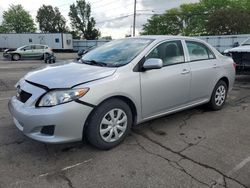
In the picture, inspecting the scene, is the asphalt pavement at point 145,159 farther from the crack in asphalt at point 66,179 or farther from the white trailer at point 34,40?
the white trailer at point 34,40

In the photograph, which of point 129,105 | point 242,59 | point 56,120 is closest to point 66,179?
point 56,120

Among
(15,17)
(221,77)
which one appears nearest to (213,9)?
(221,77)

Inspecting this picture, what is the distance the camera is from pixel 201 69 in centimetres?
480

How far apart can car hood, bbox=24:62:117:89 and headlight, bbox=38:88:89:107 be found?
3.2 inches

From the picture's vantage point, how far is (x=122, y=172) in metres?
3.07

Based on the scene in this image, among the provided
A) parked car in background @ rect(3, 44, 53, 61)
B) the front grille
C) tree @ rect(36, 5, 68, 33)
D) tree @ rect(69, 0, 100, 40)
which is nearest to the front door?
the front grille

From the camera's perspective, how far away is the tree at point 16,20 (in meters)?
74.7

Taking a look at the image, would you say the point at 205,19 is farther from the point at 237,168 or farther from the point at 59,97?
the point at 59,97

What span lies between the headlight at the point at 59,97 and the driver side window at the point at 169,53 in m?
1.40

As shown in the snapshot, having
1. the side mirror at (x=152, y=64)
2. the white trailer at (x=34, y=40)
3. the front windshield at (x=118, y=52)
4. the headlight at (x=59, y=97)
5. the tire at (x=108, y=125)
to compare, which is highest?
the white trailer at (x=34, y=40)

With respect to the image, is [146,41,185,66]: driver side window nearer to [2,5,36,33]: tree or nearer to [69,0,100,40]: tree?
[69,0,100,40]: tree

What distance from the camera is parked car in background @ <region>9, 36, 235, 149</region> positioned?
3.16 meters

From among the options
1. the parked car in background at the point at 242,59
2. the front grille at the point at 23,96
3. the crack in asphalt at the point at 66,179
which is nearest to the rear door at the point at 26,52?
the parked car in background at the point at 242,59

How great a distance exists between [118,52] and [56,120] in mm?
1703
